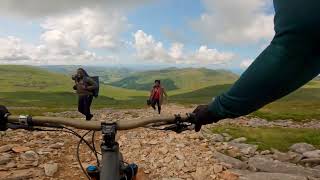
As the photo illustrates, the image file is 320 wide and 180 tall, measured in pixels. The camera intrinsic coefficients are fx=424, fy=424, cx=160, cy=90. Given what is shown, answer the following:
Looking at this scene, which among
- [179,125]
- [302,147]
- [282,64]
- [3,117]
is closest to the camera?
[282,64]

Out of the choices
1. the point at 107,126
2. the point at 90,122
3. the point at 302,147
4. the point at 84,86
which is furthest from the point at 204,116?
the point at 84,86

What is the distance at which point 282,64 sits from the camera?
2064 mm

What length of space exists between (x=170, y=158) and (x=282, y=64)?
46.0 ft

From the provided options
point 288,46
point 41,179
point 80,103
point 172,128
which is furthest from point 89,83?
point 288,46

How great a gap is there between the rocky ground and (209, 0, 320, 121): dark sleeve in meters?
11.9

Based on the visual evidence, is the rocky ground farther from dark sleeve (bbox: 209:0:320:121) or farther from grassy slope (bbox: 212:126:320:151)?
dark sleeve (bbox: 209:0:320:121)

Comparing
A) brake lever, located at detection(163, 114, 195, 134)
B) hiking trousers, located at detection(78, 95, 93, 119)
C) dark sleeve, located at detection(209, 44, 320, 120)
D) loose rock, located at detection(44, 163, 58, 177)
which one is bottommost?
loose rock, located at detection(44, 163, 58, 177)

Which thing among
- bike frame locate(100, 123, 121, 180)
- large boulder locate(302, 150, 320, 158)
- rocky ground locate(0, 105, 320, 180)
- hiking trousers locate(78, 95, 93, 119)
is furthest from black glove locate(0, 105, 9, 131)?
hiking trousers locate(78, 95, 93, 119)

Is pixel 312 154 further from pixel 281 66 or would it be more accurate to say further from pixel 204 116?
pixel 281 66

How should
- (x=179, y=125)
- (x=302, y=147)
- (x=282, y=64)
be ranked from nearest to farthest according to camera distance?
(x=282, y=64), (x=179, y=125), (x=302, y=147)

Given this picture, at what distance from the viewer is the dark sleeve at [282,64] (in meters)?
1.85

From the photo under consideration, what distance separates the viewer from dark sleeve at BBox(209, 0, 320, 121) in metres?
1.85

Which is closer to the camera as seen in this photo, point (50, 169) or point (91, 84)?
point (50, 169)

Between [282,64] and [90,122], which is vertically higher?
[282,64]
